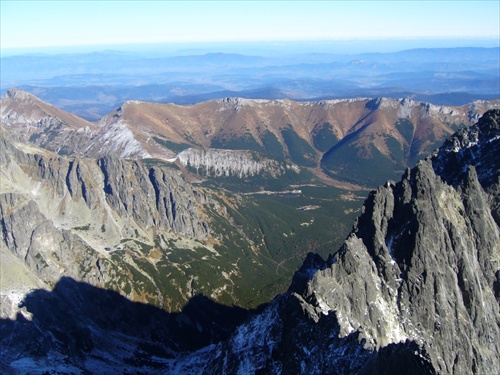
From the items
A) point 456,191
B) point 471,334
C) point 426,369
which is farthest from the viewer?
point 456,191

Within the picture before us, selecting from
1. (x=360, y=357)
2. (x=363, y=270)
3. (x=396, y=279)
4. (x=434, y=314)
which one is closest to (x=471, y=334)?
(x=434, y=314)

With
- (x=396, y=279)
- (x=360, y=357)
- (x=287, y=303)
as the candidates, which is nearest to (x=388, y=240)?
(x=396, y=279)

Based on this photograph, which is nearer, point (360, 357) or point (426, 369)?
point (426, 369)

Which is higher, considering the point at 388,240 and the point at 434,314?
the point at 388,240

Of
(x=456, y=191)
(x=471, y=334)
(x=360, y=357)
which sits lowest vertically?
(x=471, y=334)

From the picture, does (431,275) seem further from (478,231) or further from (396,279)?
(478,231)

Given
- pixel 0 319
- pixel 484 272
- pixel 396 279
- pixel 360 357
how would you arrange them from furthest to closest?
pixel 0 319, pixel 484 272, pixel 396 279, pixel 360 357

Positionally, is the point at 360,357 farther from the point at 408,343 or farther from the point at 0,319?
the point at 0,319
